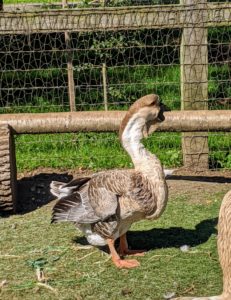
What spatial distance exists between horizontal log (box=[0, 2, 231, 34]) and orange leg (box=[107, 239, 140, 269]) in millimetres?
2648

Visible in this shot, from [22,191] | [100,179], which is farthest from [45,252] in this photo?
[22,191]

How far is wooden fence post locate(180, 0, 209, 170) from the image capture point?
22.3 feet

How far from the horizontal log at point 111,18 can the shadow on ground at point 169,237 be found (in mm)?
2124

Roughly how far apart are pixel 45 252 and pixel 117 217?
2.42 ft

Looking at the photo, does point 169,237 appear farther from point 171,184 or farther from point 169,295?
point 171,184

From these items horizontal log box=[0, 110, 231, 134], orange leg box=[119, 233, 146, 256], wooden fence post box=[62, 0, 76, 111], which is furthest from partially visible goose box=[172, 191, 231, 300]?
wooden fence post box=[62, 0, 76, 111]

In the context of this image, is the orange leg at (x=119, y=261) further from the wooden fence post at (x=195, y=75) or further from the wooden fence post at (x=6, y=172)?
the wooden fence post at (x=195, y=75)

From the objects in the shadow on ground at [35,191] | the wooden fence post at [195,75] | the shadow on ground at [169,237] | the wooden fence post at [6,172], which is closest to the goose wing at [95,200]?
the shadow on ground at [169,237]

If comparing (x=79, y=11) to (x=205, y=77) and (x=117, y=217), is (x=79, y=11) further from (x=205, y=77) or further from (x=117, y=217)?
(x=117, y=217)

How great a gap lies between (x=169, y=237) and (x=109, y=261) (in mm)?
643

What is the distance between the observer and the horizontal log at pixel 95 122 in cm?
610

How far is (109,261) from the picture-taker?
4.90 meters

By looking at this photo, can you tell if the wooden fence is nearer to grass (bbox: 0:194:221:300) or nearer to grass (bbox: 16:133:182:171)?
grass (bbox: 16:133:182:171)

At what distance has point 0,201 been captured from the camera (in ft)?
19.4
